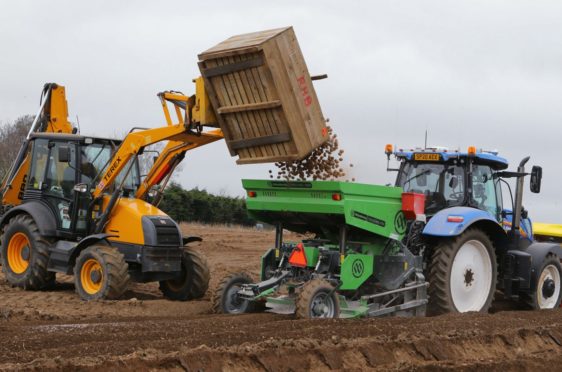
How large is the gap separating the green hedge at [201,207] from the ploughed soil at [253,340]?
77.9 feet

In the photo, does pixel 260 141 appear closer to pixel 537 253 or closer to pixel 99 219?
pixel 99 219

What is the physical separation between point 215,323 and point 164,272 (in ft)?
10.8

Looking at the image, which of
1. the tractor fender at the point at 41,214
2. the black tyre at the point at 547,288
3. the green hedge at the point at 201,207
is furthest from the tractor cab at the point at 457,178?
the green hedge at the point at 201,207

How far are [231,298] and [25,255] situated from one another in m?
4.36

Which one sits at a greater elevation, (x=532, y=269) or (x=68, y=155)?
(x=68, y=155)

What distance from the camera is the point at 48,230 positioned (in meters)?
12.2

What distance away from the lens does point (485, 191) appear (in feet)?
37.1

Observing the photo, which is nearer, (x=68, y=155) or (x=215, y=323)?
(x=215, y=323)

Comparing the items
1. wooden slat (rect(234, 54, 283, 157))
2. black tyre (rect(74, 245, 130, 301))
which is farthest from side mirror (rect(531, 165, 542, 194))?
black tyre (rect(74, 245, 130, 301))

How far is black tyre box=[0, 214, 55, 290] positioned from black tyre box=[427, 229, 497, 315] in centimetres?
582

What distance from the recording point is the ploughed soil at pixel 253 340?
647 centimetres

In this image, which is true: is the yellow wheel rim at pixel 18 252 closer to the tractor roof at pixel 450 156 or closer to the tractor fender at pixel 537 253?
the tractor roof at pixel 450 156

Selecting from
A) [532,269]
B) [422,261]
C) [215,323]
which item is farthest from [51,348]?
[532,269]

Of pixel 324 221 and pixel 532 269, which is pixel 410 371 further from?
pixel 532 269
